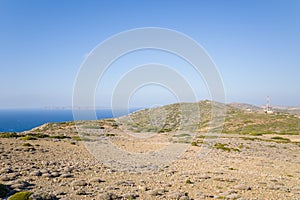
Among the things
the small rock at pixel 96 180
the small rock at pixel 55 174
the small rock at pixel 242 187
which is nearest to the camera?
the small rock at pixel 96 180

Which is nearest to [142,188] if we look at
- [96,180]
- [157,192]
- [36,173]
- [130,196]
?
[157,192]

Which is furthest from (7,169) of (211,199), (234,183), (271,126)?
(271,126)

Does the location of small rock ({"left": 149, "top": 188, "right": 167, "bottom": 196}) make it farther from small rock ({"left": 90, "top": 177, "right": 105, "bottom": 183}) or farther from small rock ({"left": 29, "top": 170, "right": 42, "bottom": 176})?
small rock ({"left": 29, "top": 170, "right": 42, "bottom": 176})

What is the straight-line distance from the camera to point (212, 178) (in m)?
16.8

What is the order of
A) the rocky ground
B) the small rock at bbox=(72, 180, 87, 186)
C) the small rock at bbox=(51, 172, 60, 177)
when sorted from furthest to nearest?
the small rock at bbox=(51, 172, 60, 177), the small rock at bbox=(72, 180, 87, 186), the rocky ground

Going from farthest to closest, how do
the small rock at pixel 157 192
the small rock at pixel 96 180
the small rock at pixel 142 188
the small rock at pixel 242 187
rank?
the small rock at pixel 242 187, the small rock at pixel 96 180, the small rock at pixel 142 188, the small rock at pixel 157 192

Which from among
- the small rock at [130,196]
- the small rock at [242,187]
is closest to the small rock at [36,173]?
the small rock at [130,196]

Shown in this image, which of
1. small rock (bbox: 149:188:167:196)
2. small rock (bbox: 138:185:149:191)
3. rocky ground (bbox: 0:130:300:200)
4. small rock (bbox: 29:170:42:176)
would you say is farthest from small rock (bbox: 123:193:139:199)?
small rock (bbox: 29:170:42:176)

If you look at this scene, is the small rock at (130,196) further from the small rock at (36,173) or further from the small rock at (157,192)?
the small rock at (36,173)

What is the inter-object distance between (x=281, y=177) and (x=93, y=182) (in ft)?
42.7

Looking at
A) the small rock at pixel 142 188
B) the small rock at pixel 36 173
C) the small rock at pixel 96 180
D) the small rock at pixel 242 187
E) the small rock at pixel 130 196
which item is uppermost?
the small rock at pixel 36 173

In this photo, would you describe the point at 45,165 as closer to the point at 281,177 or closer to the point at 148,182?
the point at 148,182

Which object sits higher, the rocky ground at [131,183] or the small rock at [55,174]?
the small rock at [55,174]

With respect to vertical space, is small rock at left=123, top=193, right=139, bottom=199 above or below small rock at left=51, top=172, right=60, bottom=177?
below
